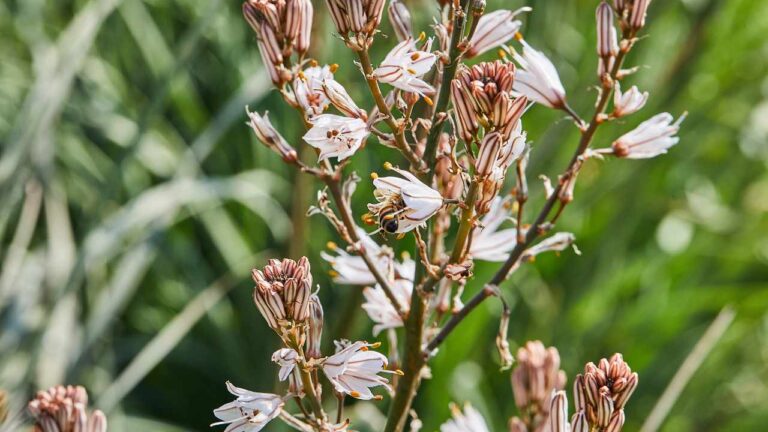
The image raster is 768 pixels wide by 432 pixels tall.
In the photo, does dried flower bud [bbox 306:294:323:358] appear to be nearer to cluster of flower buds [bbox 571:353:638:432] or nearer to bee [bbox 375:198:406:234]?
bee [bbox 375:198:406:234]

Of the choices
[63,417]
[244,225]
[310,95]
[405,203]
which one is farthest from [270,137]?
[244,225]

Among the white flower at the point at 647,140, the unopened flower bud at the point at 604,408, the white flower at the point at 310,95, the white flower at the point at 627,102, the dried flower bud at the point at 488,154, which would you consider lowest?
the unopened flower bud at the point at 604,408

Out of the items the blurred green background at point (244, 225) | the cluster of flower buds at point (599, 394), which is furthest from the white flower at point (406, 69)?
the blurred green background at point (244, 225)

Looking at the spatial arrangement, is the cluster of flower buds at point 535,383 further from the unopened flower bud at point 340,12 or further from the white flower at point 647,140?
the unopened flower bud at point 340,12

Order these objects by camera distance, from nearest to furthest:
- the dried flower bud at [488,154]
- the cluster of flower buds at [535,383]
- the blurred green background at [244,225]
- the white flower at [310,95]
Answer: the dried flower bud at [488,154] < the white flower at [310,95] < the cluster of flower buds at [535,383] < the blurred green background at [244,225]

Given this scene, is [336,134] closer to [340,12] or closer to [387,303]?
[340,12]

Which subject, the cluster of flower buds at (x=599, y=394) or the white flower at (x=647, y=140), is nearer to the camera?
the cluster of flower buds at (x=599, y=394)

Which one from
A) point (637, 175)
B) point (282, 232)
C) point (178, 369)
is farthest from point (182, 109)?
point (637, 175)

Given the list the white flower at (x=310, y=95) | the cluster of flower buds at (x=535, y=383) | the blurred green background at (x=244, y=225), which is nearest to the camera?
the white flower at (x=310, y=95)
